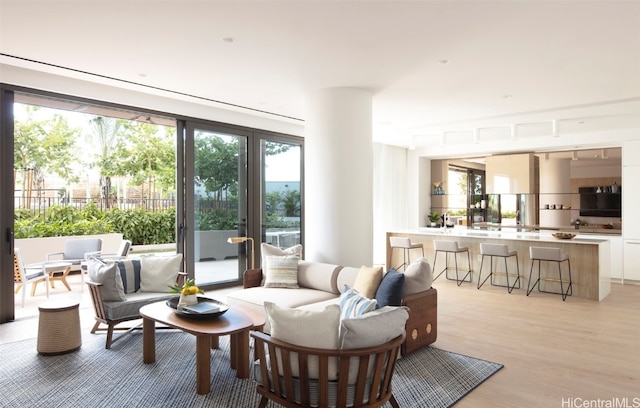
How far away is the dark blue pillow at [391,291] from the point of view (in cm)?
374

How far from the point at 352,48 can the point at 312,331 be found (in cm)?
274

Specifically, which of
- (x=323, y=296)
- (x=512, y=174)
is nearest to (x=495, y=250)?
(x=512, y=174)

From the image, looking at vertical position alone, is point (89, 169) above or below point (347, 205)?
above

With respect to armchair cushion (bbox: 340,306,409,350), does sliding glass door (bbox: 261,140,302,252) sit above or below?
above

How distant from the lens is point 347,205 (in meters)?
5.38

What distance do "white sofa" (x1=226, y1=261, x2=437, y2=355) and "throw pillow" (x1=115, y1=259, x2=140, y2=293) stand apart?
3.49ft

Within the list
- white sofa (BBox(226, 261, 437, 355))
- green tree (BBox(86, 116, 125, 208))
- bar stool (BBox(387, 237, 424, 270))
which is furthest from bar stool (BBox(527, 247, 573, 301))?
green tree (BBox(86, 116, 125, 208))

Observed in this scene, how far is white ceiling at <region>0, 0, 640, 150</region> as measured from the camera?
321cm

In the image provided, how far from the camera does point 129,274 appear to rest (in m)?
4.72

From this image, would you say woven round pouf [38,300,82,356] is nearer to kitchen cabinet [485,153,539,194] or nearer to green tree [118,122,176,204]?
green tree [118,122,176,204]

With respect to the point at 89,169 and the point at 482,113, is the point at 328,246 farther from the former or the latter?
the point at 89,169

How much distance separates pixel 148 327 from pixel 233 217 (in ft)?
11.3

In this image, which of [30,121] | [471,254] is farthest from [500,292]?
[30,121]

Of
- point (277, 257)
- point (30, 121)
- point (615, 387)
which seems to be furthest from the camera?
point (30, 121)
